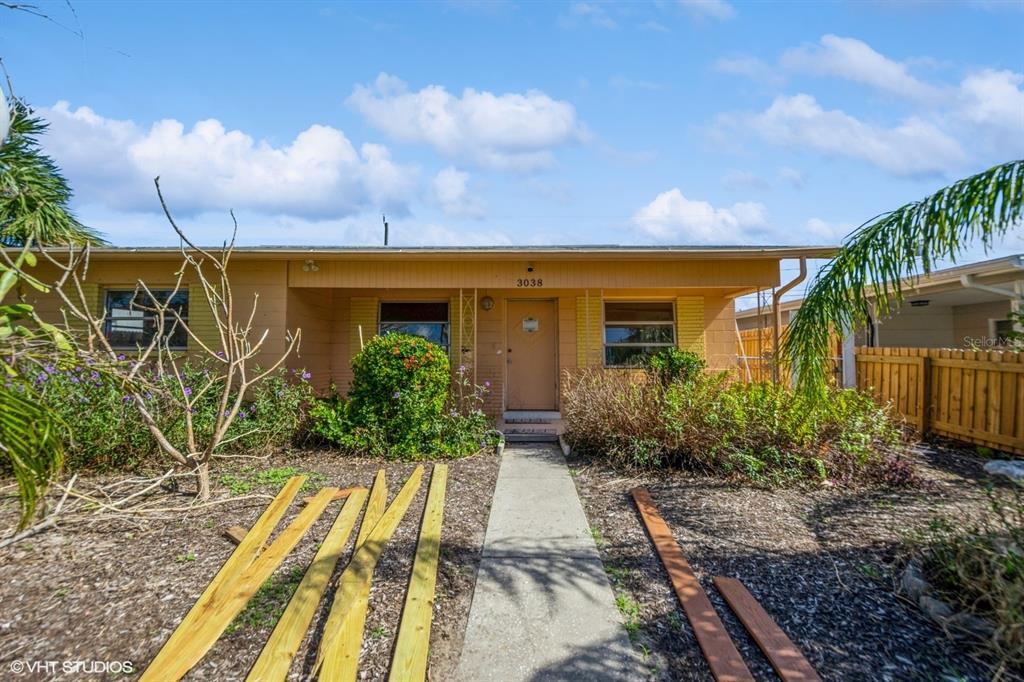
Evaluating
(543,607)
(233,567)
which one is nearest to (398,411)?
(233,567)

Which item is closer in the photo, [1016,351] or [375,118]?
[1016,351]

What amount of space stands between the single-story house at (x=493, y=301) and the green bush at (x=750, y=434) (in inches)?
101

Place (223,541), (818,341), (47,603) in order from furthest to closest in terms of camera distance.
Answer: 1. (818,341)
2. (223,541)
3. (47,603)

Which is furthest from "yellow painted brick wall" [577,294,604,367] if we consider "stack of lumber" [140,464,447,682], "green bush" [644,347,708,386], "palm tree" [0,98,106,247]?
"palm tree" [0,98,106,247]

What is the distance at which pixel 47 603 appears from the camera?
9.02ft

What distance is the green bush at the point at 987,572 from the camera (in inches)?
89.1

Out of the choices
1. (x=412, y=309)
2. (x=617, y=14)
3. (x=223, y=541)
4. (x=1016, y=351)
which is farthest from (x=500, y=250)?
(x=1016, y=351)

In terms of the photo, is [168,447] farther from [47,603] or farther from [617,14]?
[617,14]

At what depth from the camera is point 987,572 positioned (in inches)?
101

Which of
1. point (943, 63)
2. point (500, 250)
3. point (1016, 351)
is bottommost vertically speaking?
point (1016, 351)

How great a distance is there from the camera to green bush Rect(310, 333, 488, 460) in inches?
245

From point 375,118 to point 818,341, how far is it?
8924 millimetres

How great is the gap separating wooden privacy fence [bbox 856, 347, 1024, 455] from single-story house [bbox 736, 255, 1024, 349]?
2.95 feet

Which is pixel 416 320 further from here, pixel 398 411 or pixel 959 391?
pixel 959 391
